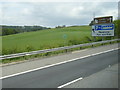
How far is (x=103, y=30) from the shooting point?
31.2 meters

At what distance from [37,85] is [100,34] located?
2605cm

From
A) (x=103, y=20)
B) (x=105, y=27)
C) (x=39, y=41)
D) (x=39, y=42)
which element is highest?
(x=103, y=20)

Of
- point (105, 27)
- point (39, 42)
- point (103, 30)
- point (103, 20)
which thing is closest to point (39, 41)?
point (39, 42)

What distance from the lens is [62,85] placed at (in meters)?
7.05

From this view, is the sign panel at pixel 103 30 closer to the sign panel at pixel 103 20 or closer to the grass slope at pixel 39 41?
the sign panel at pixel 103 20

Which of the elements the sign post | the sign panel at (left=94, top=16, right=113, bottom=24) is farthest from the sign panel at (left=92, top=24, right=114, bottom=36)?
the sign panel at (left=94, top=16, right=113, bottom=24)

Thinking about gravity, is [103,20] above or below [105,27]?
above

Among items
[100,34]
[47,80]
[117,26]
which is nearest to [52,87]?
[47,80]

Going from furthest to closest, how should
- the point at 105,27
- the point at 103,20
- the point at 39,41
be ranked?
the point at 39,41, the point at 103,20, the point at 105,27

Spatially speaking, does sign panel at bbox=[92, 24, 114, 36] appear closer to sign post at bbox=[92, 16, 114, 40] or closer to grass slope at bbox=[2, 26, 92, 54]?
sign post at bbox=[92, 16, 114, 40]

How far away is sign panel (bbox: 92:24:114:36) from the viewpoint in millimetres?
30609

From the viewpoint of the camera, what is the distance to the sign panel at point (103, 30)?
3061 centimetres

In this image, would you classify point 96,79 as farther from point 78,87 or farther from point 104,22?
point 104,22

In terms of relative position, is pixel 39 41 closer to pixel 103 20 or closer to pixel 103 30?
pixel 103 20
